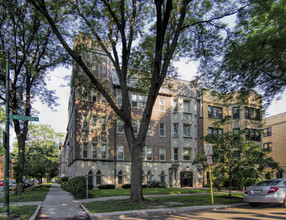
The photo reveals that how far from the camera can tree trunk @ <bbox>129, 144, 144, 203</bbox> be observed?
12.5m

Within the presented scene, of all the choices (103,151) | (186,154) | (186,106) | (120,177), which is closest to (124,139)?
(103,151)

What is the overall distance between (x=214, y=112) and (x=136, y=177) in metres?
24.5

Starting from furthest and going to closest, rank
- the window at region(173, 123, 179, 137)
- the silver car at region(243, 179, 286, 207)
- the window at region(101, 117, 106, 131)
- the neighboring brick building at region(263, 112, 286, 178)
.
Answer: the neighboring brick building at region(263, 112, 286, 178)
the window at region(173, 123, 179, 137)
the window at region(101, 117, 106, 131)
the silver car at region(243, 179, 286, 207)

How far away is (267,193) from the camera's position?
1117 centimetres

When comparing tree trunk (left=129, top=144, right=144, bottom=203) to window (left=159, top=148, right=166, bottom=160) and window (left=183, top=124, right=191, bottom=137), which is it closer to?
window (left=159, top=148, right=166, bottom=160)

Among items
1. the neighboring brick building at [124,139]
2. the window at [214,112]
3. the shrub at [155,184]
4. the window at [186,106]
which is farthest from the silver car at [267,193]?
the window at [214,112]

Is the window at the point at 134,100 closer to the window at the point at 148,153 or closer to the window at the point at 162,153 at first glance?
the window at the point at 148,153

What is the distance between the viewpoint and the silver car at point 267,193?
1095cm

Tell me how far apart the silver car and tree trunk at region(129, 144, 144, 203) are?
4.89 metres

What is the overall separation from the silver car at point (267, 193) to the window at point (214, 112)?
23.1m

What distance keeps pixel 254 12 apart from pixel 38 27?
14887 millimetres

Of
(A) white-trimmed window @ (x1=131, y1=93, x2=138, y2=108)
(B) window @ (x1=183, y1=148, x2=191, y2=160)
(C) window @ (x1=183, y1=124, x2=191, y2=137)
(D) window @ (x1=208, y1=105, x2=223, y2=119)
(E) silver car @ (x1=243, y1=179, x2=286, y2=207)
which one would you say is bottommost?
(E) silver car @ (x1=243, y1=179, x2=286, y2=207)

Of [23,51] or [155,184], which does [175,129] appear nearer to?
[155,184]

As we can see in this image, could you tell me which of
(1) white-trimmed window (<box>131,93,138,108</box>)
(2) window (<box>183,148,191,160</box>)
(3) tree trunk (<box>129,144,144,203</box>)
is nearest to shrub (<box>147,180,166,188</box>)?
(2) window (<box>183,148,191,160</box>)
